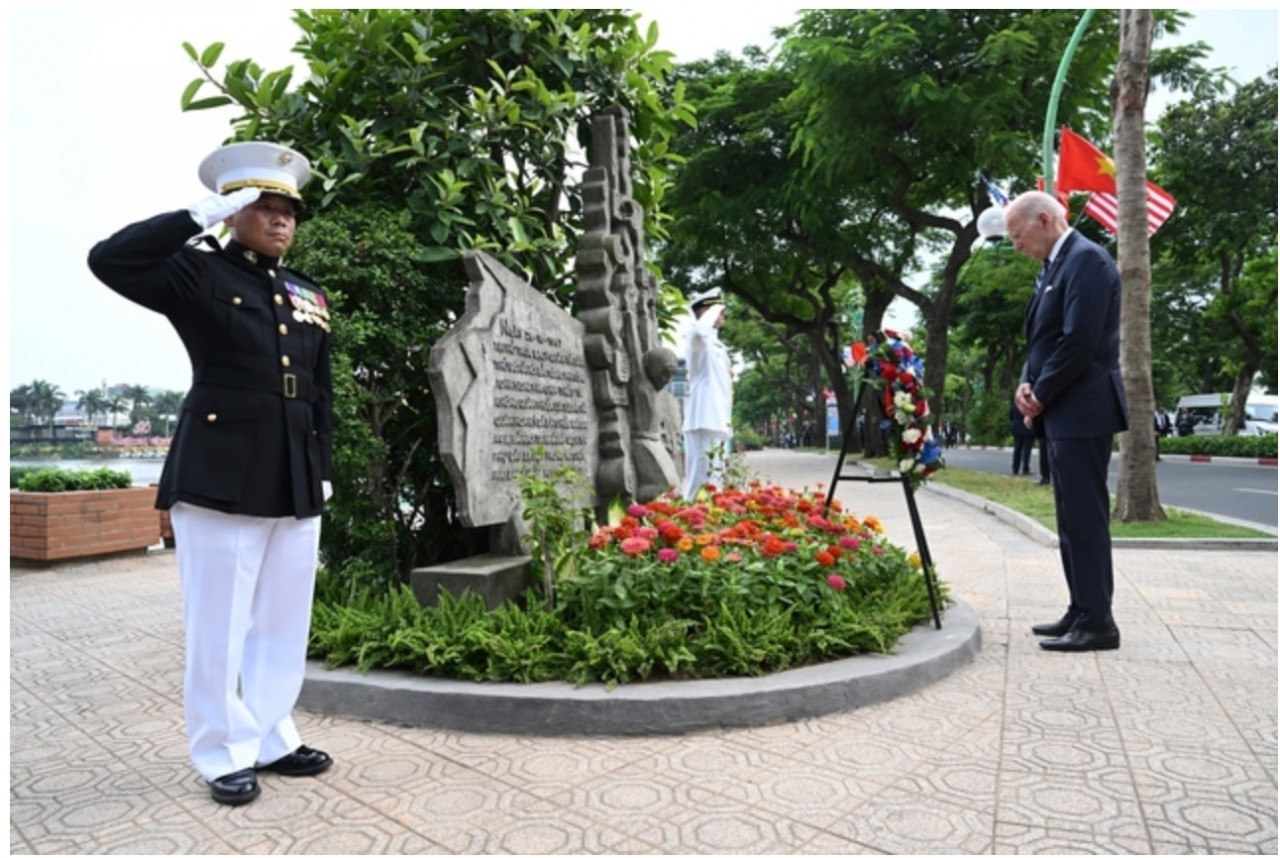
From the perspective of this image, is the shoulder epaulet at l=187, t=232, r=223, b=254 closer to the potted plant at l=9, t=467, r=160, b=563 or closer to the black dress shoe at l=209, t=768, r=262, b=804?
the black dress shoe at l=209, t=768, r=262, b=804

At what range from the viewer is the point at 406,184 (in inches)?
220

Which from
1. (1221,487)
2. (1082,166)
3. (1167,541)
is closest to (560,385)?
(1167,541)

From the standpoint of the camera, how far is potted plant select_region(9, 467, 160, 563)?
26.3 feet

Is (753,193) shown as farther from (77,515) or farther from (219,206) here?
(219,206)

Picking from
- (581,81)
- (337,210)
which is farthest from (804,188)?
(337,210)

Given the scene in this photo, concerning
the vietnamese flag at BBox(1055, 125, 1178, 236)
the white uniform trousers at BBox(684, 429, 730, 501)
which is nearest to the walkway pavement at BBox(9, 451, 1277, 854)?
the white uniform trousers at BBox(684, 429, 730, 501)

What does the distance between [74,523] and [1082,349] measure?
845cm

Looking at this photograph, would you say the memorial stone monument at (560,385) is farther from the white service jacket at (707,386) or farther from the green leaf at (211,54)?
the green leaf at (211,54)

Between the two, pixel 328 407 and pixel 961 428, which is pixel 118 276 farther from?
pixel 961 428

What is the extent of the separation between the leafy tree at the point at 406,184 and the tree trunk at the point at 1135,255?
18.7 ft

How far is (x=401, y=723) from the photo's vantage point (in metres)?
3.44

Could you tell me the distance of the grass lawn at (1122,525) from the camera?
321 inches

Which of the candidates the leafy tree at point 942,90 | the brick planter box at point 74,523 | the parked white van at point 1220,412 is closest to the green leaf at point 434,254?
the brick planter box at point 74,523

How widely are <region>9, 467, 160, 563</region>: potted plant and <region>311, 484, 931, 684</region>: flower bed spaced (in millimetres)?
4965
